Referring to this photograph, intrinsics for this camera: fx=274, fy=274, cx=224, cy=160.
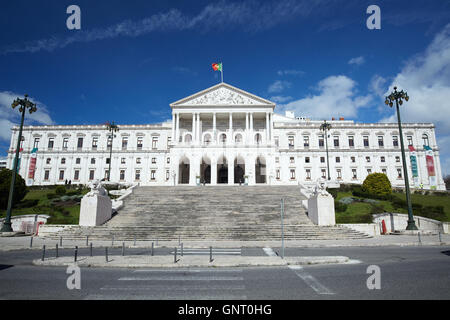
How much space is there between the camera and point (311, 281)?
798 cm

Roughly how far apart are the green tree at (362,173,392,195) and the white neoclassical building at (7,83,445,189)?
63.0 ft

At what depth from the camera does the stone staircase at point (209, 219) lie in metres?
19.5

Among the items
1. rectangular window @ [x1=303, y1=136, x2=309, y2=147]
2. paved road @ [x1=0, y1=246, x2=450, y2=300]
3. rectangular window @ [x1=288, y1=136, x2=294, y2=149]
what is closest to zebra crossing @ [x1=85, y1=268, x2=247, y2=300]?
paved road @ [x1=0, y1=246, x2=450, y2=300]

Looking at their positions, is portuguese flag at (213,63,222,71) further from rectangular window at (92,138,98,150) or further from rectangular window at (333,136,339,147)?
rectangular window at (92,138,98,150)

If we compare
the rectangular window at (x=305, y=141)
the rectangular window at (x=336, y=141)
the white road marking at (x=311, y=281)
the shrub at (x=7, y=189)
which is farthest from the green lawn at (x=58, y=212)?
the rectangular window at (x=336, y=141)

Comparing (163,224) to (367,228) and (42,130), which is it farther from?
(42,130)

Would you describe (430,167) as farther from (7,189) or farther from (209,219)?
(7,189)

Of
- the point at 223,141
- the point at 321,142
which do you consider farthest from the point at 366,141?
the point at 223,141

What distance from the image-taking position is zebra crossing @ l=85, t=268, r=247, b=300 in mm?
6598

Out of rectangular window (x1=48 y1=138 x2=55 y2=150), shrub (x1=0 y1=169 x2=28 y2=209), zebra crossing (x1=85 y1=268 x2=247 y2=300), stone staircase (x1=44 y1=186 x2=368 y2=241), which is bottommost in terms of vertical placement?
zebra crossing (x1=85 y1=268 x2=247 y2=300)

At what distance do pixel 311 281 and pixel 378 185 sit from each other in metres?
29.8

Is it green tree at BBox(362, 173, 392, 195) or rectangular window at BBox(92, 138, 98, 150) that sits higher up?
rectangular window at BBox(92, 138, 98, 150)

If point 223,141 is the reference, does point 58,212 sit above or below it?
below
